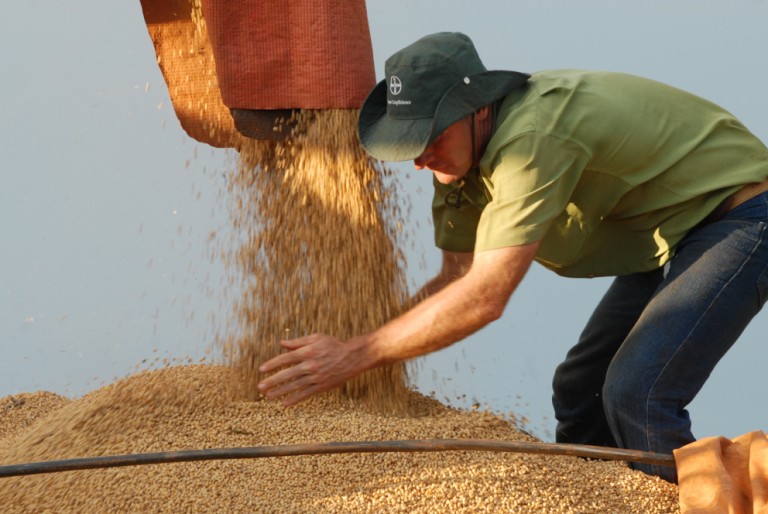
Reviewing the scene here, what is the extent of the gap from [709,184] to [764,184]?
0.54ft

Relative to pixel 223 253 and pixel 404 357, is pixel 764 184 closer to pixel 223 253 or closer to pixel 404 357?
pixel 404 357

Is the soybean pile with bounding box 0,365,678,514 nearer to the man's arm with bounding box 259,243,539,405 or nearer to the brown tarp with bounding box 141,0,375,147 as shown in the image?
the man's arm with bounding box 259,243,539,405

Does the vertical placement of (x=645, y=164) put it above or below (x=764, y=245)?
above

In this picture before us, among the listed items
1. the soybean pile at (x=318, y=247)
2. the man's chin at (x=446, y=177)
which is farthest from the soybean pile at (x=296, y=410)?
the man's chin at (x=446, y=177)

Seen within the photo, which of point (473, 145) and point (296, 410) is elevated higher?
point (473, 145)

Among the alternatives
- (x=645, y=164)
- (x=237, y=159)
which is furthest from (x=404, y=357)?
(x=237, y=159)

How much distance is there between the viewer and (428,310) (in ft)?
7.40

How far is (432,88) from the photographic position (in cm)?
229

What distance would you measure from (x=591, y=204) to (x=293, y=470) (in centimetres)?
103

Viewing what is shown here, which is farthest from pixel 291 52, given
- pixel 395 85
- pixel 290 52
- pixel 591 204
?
pixel 591 204

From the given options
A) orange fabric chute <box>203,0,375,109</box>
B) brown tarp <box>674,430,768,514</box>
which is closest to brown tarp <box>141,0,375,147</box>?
orange fabric chute <box>203,0,375,109</box>

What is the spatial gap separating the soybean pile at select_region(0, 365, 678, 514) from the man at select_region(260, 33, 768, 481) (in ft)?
0.71

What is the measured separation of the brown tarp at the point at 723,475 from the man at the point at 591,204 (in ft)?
0.77

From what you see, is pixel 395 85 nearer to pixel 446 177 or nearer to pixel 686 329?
pixel 446 177
